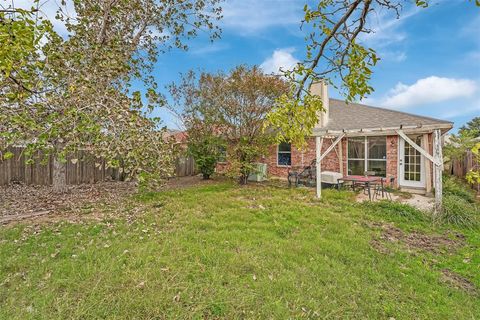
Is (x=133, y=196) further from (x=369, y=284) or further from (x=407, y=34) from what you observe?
(x=407, y=34)

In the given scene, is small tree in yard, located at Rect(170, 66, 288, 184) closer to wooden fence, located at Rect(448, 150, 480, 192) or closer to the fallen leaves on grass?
the fallen leaves on grass

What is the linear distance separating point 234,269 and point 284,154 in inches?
414

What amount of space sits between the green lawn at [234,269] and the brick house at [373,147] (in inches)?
172

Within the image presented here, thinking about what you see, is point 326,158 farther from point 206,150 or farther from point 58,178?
point 58,178

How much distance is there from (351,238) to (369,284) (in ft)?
5.05

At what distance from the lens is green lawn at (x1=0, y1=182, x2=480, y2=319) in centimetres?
277

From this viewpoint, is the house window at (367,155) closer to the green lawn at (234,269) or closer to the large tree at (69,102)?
the green lawn at (234,269)

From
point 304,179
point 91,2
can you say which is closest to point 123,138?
point 91,2

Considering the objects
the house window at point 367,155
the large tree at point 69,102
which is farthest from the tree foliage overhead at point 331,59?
the house window at point 367,155

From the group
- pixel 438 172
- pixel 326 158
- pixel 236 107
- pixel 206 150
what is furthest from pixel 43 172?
pixel 438 172

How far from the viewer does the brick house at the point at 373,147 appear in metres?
9.45

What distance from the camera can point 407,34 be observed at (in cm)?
411

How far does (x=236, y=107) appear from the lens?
1052cm

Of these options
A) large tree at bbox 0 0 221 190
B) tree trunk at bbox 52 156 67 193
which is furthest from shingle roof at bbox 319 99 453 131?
tree trunk at bbox 52 156 67 193
